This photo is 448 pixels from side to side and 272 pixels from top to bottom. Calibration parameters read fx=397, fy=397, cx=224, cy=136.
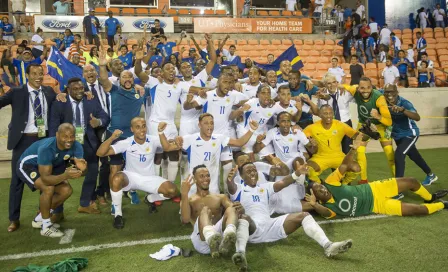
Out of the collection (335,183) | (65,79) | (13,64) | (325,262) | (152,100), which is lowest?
(325,262)

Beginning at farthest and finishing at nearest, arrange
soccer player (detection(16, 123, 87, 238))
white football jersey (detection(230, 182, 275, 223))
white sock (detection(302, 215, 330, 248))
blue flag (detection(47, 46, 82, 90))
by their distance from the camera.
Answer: blue flag (detection(47, 46, 82, 90)) → soccer player (detection(16, 123, 87, 238)) → white football jersey (detection(230, 182, 275, 223)) → white sock (detection(302, 215, 330, 248))

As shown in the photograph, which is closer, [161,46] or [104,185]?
[104,185]

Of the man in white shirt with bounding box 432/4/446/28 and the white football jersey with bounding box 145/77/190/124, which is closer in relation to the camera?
the white football jersey with bounding box 145/77/190/124

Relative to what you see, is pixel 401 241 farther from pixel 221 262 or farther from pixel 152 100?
pixel 152 100

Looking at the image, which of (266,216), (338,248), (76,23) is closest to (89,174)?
(266,216)

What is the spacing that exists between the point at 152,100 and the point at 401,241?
4458 millimetres

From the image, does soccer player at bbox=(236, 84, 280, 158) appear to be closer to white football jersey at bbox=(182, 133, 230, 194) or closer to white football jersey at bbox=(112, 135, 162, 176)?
white football jersey at bbox=(182, 133, 230, 194)

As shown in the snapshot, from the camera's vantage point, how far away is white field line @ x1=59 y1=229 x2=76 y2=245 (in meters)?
5.07

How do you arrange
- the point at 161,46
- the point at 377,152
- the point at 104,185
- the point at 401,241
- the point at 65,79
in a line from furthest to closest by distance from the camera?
the point at 161,46 → the point at 377,152 → the point at 65,79 → the point at 104,185 → the point at 401,241

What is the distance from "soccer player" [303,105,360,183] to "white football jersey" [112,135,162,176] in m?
2.69

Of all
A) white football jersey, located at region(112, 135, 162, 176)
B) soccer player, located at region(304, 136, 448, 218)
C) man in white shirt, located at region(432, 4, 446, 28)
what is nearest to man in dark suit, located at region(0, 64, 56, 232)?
white football jersey, located at region(112, 135, 162, 176)

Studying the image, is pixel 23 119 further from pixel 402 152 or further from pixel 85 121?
pixel 402 152

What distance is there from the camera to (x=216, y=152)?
19.7ft

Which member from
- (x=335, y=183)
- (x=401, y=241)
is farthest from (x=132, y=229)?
(x=401, y=241)
